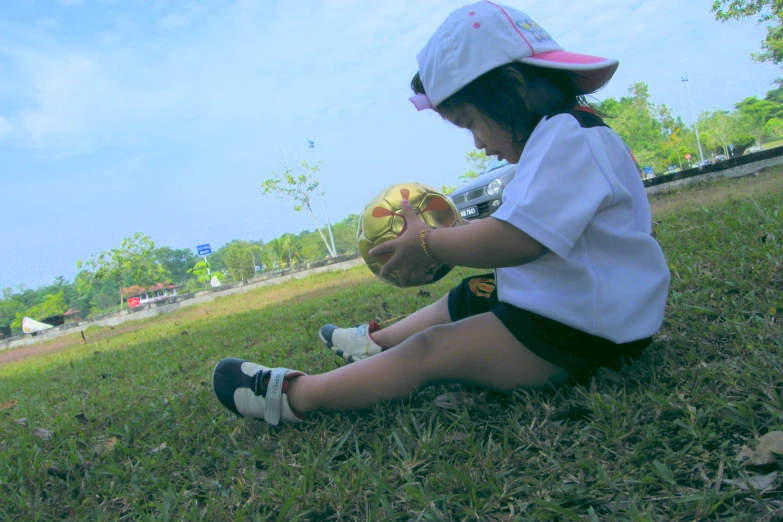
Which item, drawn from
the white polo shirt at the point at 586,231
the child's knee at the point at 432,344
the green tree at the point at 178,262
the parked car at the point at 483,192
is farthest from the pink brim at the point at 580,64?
the green tree at the point at 178,262

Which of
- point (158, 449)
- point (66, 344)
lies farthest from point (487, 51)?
point (66, 344)

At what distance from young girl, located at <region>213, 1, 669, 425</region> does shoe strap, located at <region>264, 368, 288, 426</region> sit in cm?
8

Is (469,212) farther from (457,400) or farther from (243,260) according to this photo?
(243,260)

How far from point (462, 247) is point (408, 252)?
7.5 inches

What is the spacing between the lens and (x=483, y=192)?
7137 millimetres

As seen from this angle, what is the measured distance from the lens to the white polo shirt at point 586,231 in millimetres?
1429

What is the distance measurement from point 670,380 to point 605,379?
18cm

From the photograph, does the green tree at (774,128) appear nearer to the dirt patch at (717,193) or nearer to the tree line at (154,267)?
the tree line at (154,267)

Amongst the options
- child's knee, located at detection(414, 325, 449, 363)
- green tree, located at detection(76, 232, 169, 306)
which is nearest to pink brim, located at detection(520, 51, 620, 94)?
child's knee, located at detection(414, 325, 449, 363)

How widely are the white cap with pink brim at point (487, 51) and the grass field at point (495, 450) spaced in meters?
0.96

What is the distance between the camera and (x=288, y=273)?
17.1 meters

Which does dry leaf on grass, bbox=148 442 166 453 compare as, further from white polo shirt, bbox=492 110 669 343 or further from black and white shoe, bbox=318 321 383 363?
white polo shirt, bbox=492 110 669 343

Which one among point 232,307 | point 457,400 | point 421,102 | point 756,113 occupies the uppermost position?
point 756,113

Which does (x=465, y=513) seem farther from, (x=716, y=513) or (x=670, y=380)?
(x=670, y=380)
